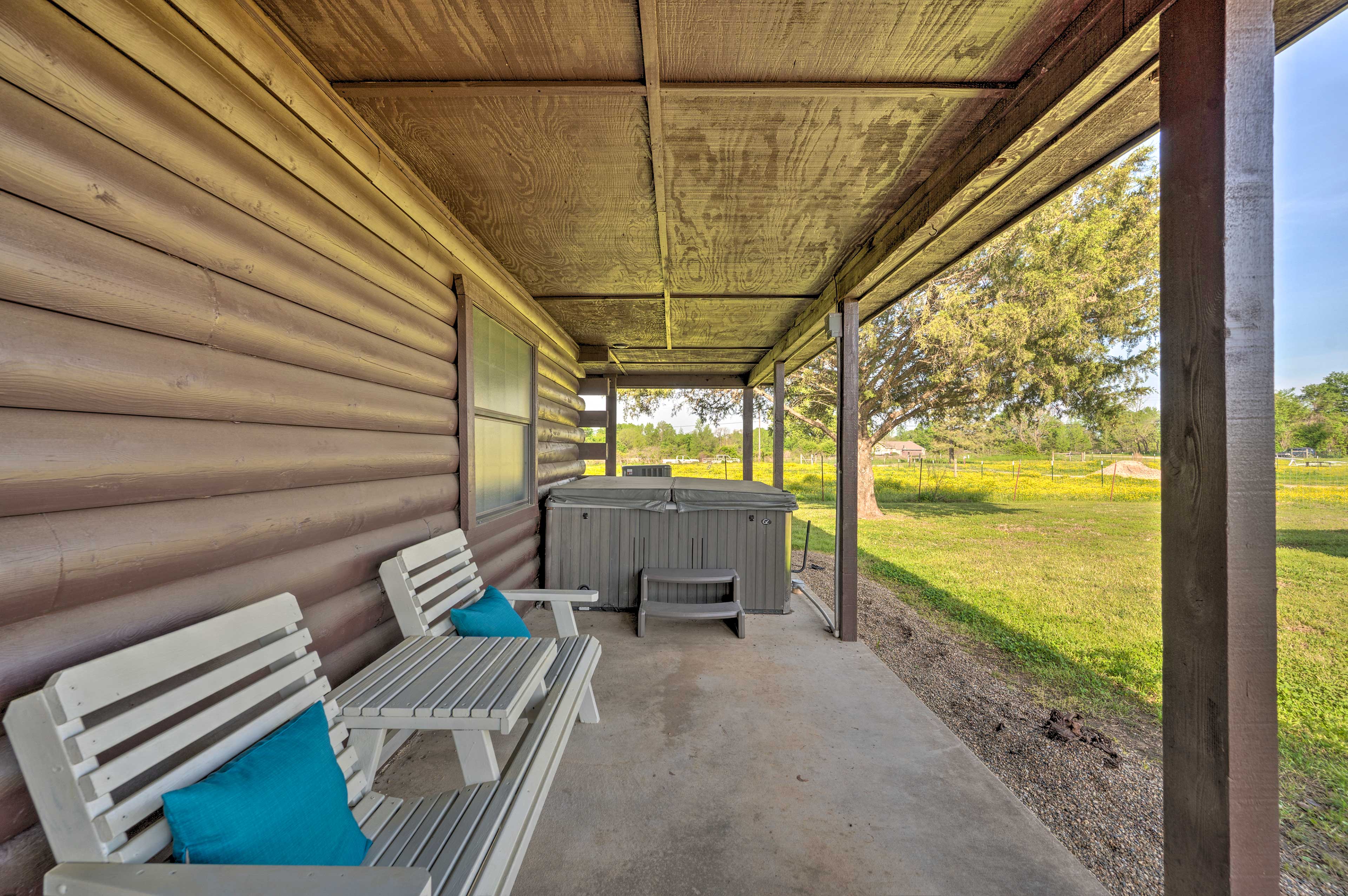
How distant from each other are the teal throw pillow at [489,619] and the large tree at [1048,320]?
653cm

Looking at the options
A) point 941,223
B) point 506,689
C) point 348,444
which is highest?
point 941,223

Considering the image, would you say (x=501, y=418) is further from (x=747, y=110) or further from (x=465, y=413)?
(x=747, y=110)

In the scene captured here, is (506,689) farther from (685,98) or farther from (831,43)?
(831,43)

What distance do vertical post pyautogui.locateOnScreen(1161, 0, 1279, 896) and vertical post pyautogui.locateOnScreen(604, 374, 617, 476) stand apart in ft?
21.5

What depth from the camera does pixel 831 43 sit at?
5.38ft

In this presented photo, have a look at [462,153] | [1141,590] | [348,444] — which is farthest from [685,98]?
[1141,590]

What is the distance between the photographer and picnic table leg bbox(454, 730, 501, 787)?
5.24 ft

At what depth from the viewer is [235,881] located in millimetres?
824

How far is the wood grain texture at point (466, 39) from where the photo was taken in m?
1.49

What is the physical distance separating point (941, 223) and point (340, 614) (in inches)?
132

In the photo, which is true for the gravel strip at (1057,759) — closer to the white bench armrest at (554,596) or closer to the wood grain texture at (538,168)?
the white bench armrest at (554,596)

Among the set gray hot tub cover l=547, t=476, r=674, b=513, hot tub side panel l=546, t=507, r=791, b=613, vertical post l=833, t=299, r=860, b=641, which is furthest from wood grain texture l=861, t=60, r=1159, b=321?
gray hot tub cover l=547, t=476, r=674, b=513

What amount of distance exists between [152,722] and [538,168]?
7.62 feet

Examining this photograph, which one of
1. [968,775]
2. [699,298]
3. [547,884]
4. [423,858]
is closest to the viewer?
[423,858]
